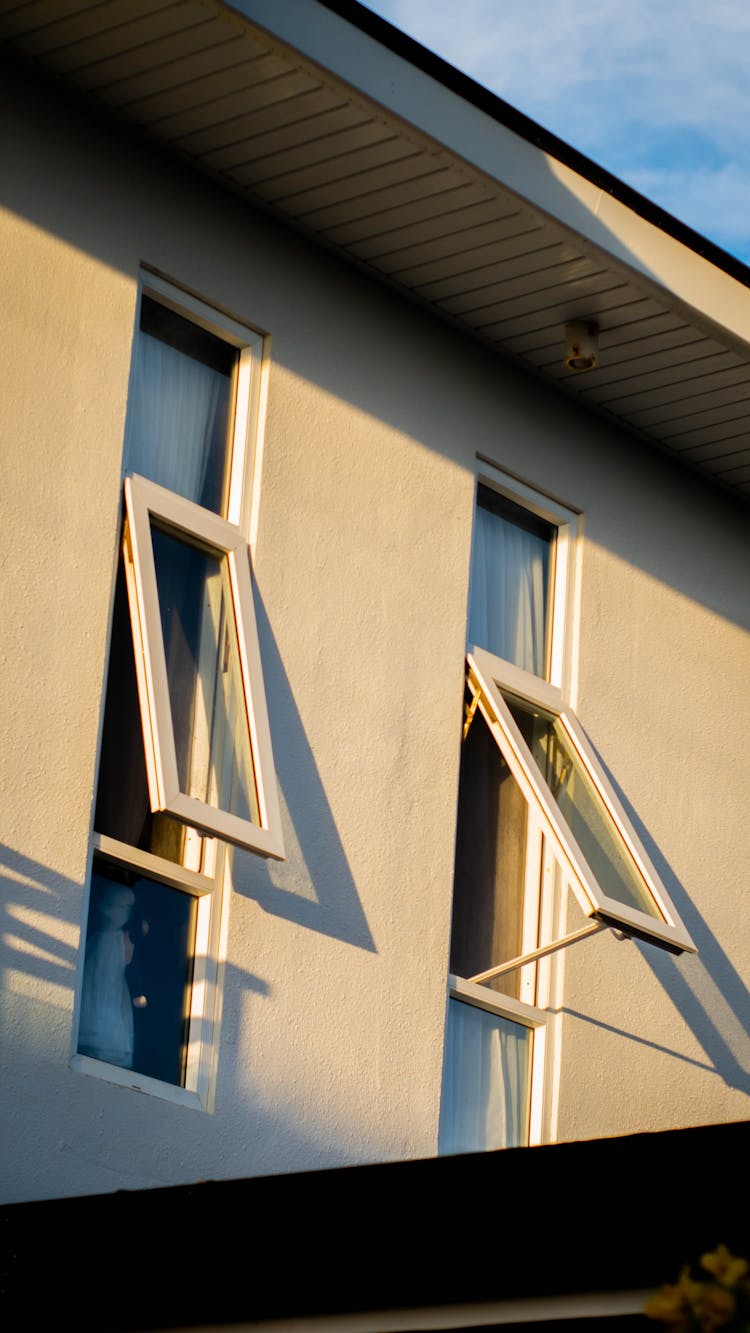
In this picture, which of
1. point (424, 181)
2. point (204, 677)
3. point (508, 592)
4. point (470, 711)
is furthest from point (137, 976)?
point (424, 181)

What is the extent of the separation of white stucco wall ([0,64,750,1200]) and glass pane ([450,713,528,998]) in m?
0.27

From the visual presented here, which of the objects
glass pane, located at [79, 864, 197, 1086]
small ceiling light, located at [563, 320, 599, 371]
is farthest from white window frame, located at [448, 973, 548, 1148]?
small ceiling light, located at [563, 320, 599, 371]

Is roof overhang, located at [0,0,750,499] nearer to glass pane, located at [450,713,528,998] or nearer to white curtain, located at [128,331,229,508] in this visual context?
white curtain, located at [128,331,229,508]

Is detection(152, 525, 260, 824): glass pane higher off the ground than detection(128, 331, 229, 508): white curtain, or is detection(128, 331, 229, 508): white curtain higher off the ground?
detection(128, 331, 229, 508): white curtain

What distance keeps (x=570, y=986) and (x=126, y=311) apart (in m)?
3.21

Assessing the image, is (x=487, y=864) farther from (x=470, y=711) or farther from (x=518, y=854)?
(x=470, y=711)

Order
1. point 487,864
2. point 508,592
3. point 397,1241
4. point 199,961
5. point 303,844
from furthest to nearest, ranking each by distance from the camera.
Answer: point 508,592 → point 487,864 → point 303,844 → point 199,961 → point 397,1241

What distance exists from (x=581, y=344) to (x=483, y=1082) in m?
3.01

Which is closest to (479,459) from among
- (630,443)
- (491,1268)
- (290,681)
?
(630,443)

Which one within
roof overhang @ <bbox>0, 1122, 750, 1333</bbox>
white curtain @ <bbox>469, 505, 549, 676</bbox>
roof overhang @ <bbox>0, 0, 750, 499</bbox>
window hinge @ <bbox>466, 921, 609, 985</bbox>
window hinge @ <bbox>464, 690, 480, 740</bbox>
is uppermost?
roof overhang @ <bbox>0, 0, 750, 499</bbox>

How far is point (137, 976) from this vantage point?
7012 mm

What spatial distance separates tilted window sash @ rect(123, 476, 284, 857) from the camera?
6.96 meters

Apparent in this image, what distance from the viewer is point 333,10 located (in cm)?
727

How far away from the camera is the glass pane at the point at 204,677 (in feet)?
23.8
